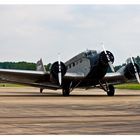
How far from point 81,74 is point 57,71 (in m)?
3.52

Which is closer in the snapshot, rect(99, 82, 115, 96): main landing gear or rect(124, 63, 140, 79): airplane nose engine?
rect(124, 63, 140, 79): airplane nose engine

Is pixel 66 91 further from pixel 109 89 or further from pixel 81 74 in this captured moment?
pixel 109 89

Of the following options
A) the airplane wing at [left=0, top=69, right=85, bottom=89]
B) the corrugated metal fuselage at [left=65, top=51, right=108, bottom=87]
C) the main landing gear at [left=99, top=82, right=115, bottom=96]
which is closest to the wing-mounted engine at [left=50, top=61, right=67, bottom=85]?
the airplane wing at [left=0, top=69, right=85, bottom=89]

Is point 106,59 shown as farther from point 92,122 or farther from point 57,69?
point 92,122

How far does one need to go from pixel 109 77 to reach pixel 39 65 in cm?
1187

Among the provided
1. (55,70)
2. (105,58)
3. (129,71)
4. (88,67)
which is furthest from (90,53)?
(55,70)

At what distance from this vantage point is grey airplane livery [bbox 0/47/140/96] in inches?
1368

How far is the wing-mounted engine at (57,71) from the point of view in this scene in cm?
3378

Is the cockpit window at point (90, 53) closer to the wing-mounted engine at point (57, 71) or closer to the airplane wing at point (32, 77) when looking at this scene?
the airplane wing at point (32, 77)

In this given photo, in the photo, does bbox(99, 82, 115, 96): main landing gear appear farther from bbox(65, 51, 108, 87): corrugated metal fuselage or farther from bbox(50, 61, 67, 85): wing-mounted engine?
bbox(50, 61, 67, 85): wing-mounted engine

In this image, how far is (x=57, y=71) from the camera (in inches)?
1328
